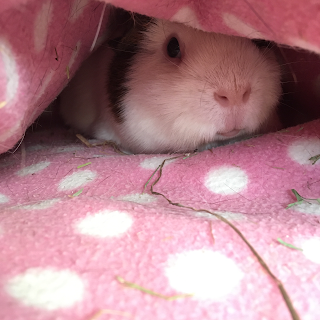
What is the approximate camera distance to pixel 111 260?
1.67 feet

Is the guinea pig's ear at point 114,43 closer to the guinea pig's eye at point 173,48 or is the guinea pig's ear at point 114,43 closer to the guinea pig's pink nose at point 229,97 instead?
the guinea pig's eye at point 173,48

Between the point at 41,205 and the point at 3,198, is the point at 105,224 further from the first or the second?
the point at 3,198

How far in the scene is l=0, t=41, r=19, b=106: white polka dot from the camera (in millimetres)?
701

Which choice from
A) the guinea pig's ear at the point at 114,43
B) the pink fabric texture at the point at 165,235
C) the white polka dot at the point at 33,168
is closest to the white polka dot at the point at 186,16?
the pink fabric texture at the point at 165,235

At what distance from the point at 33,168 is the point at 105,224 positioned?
47 cm

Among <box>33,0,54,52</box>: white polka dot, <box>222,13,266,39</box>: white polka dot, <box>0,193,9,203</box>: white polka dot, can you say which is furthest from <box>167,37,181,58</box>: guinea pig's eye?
<box>0,193,9,203</box>: white polka dot

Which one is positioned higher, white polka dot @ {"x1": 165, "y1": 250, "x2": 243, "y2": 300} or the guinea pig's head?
the guinea pig's head

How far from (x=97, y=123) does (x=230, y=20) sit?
0.93 metres

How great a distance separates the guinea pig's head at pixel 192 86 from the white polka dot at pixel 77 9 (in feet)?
0.87

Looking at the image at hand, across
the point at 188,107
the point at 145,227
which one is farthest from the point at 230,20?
the point at 145,227

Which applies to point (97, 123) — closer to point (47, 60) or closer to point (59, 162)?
point (59, 162)

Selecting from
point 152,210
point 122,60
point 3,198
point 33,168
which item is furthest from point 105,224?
point 122,60

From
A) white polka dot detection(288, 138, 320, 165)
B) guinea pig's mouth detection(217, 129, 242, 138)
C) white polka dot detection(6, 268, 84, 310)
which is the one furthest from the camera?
guinea pig's mouth detection(217, 129, 242, 138)

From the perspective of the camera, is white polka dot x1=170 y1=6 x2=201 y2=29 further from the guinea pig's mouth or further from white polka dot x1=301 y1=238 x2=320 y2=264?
white polka dot x1=301 y1=238 x2=320 y2=264
